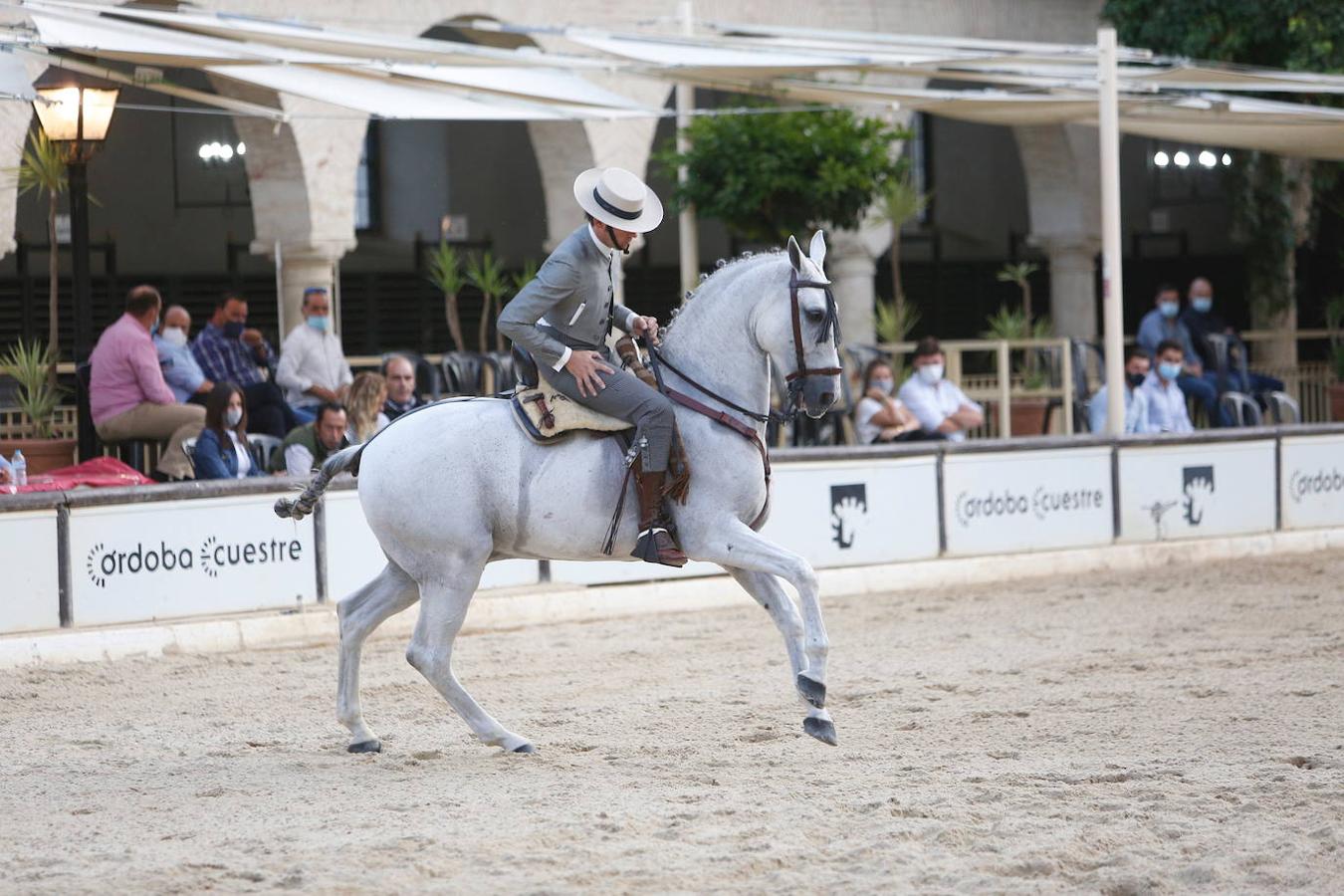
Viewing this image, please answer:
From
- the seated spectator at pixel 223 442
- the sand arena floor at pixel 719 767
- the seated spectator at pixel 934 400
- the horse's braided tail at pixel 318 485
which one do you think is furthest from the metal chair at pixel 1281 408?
the horse's braided tail at pixel 318 485

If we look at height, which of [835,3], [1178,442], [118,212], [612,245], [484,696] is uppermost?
[835,3]

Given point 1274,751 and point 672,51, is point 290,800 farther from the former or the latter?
point 672,51

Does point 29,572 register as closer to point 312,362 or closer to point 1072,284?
point 312,362

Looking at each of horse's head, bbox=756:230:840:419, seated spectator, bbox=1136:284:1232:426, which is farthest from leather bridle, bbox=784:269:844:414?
seated spectator, bbox=1136:284:1232:426

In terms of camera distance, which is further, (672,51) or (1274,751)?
(672,51)

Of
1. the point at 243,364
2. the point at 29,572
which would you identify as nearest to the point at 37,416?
the point at 243,364

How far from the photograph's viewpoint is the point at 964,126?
2619 cm

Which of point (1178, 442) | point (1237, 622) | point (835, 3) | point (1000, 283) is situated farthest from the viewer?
point (1000, 283)

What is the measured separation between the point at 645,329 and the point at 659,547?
91 centimetres

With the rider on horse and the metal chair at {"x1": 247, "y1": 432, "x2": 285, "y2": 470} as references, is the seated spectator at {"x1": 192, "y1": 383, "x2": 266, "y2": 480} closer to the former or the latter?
the metal chair at {"x1": 247, "y1": 432, "x2": 285, "y2": 470}

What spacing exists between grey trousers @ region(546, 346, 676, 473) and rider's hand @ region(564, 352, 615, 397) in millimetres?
24

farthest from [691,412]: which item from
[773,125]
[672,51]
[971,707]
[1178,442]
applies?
[773,125]

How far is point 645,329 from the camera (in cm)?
775

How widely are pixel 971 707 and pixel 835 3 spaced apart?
13.1 m
